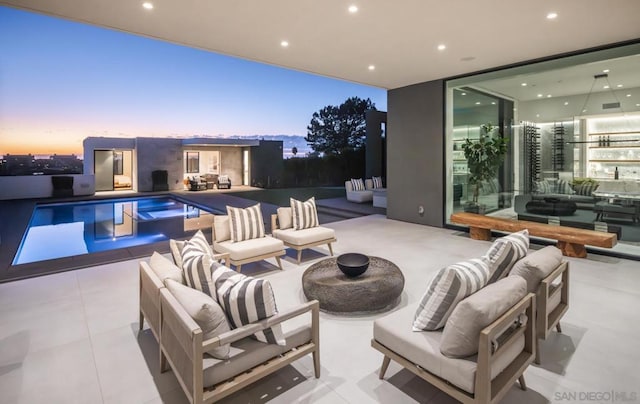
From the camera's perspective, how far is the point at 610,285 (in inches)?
151

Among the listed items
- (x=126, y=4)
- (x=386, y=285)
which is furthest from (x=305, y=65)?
(x=386, y=285)

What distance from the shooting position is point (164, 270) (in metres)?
2.40

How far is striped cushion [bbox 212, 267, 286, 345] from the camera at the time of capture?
6.16 ft

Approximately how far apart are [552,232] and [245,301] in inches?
197

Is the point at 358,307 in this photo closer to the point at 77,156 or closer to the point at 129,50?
the point at 77,156

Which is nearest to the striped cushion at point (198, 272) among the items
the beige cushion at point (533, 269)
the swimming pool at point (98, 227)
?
the beige cushion at point (533, 269)

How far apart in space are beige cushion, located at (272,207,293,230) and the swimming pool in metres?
2.59

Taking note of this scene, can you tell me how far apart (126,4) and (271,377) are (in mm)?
3984

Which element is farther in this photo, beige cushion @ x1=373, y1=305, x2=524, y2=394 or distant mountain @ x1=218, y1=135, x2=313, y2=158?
distant mountain @ x1=218, y1=135, x2=313, y2=158

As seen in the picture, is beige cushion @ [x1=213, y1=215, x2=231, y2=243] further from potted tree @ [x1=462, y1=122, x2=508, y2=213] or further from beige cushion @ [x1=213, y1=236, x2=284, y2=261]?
potted tree @ [x1=462, y1=122, x2=508, y2=213]

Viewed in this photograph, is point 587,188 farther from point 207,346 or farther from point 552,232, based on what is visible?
point 207,346

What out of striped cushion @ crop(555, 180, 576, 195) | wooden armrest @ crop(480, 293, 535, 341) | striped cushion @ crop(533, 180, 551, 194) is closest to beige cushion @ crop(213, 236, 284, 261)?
wooden armrest @ crop(480, 293, 535, 341)

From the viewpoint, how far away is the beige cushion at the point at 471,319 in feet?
5.41

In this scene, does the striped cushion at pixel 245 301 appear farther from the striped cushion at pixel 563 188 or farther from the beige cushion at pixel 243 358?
the striped cushion at pixel 563 188
